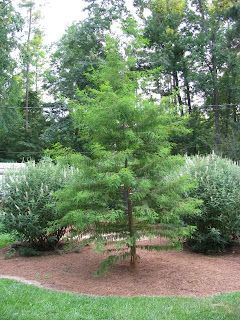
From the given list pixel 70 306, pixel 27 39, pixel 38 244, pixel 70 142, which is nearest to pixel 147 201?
pixel 70 306

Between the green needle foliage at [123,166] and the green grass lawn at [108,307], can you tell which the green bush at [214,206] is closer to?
the green needle foliage at [123,166]

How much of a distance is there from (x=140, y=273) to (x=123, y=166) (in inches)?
67.2

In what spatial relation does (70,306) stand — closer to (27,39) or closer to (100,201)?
(100,201)

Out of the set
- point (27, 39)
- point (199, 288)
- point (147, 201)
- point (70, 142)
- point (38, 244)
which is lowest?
point (199, 288)

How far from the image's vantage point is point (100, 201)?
6406 millimetres

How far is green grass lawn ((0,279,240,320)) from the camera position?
4.70 metres

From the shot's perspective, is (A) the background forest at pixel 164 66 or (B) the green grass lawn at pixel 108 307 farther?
(A) the background forest at pixel 164 66

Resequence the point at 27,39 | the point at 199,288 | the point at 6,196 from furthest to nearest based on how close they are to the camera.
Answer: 1. the point at 27,39
2. the point at 6,196
3. the point at 199,288

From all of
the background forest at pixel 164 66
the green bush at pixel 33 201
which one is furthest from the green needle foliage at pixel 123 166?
the background forest at pixel 164 66

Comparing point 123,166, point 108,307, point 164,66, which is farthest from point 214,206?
point 164,66

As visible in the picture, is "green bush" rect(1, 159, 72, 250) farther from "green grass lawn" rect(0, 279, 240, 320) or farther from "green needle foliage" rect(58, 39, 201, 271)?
"green grass lawn" rect(0, 279, 240, 320)

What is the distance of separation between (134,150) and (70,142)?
18.8 meters

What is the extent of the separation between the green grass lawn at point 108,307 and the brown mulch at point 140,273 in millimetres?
473

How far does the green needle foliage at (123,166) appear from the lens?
249 inches
